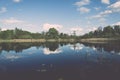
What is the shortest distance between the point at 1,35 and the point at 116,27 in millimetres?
129099

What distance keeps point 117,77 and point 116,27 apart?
18237 cm

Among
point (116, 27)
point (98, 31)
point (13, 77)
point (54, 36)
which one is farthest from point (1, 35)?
point (13, 77)

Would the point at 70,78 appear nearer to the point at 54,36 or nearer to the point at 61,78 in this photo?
the point at 61,78

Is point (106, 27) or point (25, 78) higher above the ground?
point (106, 27)

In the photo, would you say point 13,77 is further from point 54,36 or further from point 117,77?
point 54,36

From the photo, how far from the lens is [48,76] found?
23.1m

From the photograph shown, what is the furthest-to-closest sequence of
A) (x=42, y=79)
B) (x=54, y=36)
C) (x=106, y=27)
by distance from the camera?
(x=106, y=27)
(x=54, y=36)
(x=42, y=79)

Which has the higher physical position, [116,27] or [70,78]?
[116,27]

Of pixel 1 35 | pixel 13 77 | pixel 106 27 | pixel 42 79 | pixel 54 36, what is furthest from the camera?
pixel 106 27

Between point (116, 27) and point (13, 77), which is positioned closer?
point (13, 77)

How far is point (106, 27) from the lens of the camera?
197625 mm

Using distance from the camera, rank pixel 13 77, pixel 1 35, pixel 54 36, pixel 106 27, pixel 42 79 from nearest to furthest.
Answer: pixel 42 79
pixel 13 77
pixel 1 35
pixel 54 36
pixel 106 27

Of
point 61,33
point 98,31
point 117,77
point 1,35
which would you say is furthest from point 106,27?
point 117,77

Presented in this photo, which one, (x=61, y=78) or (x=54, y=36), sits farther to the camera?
(x=54, y=36)
